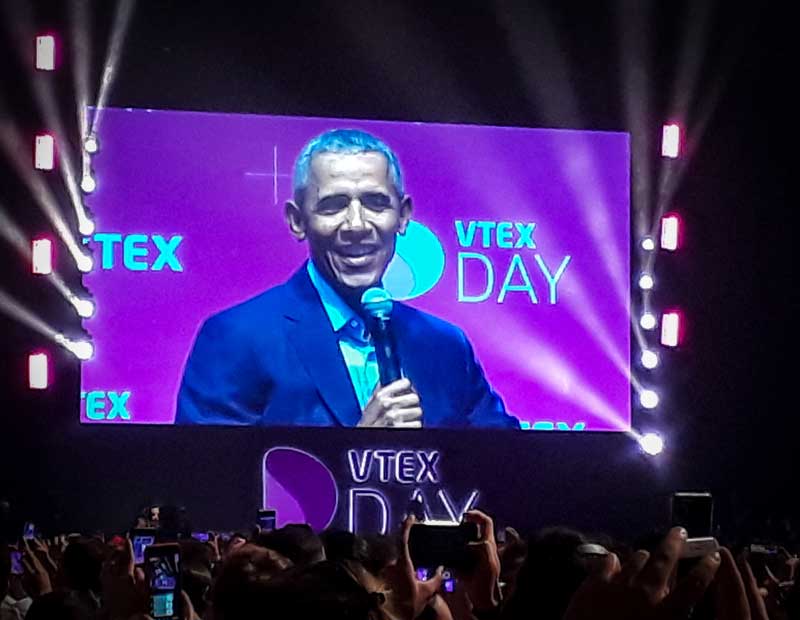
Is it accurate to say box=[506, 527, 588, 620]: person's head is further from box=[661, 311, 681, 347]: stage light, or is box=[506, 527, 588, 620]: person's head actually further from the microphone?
box=[661, 311, 681, 347]: stage light

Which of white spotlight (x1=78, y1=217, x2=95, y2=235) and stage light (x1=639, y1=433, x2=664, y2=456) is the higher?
white spotlight (x1=78, y1=217, x2=95, y2=235)

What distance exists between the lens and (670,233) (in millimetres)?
12180

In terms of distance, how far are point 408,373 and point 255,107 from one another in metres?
2.45

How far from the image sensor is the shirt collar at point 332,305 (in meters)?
11.2

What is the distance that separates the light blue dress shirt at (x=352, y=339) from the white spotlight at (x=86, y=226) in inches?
65.4

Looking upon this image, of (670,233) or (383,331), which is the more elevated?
(670,233)

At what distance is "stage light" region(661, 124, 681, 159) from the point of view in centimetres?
1223

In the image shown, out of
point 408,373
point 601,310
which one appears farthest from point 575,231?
point 408,373

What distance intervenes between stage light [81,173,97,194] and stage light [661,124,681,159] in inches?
184

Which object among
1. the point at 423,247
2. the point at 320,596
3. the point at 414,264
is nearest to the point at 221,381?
the point at 414,264

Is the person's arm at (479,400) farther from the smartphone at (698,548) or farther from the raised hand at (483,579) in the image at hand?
the smartphone at (698,548)

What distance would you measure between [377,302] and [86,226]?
2272mm

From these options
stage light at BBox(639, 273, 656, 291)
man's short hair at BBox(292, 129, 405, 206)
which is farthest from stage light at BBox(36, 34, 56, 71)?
stage light at BBox(639, 273, 656, 291)

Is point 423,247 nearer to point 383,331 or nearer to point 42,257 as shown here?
point 383,331
